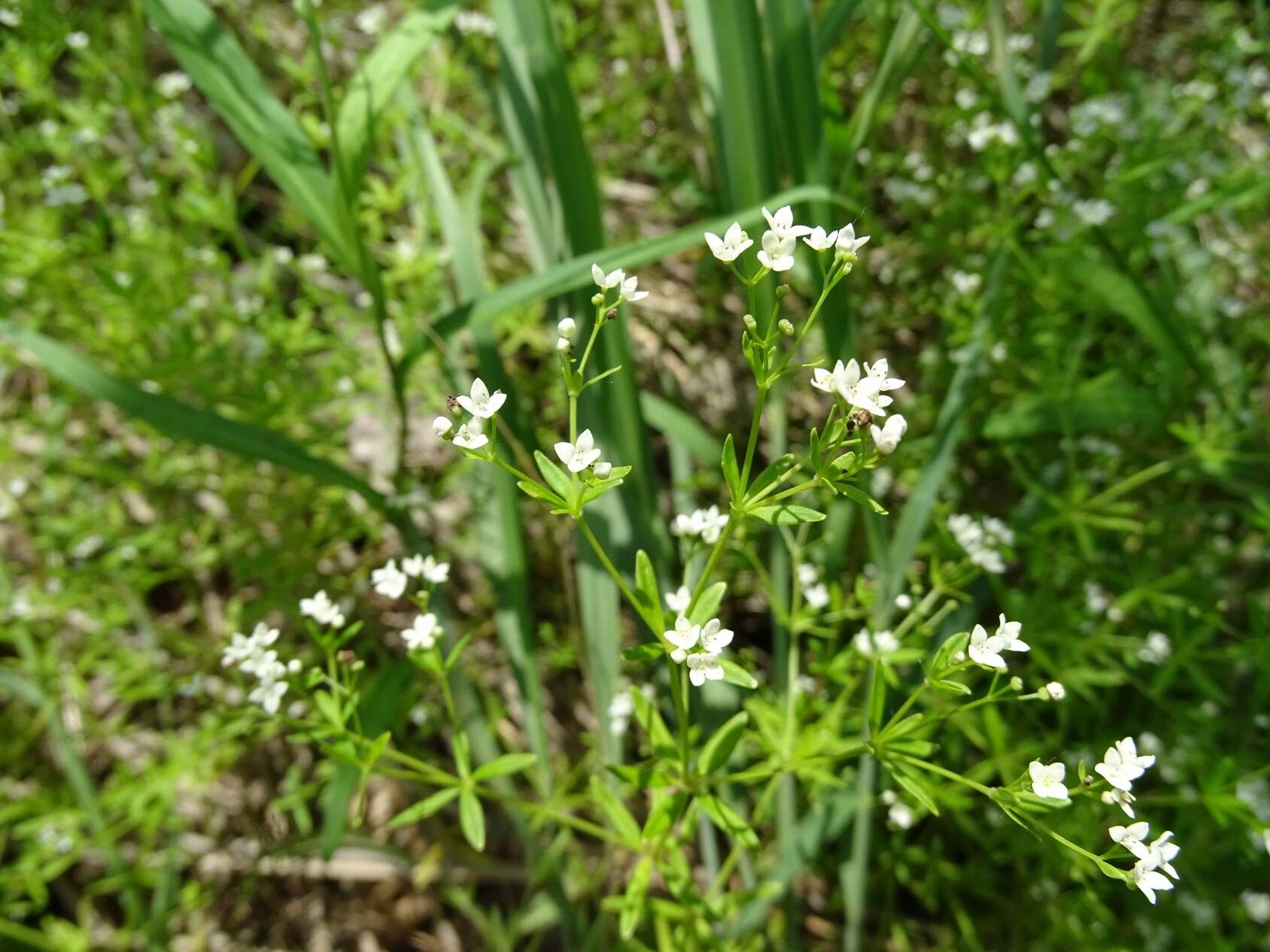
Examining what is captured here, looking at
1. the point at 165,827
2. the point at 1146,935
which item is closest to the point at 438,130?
the point at 165,827

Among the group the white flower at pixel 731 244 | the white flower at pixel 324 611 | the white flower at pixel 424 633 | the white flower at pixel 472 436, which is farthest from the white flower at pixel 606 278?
the white flower at pixel 324 611

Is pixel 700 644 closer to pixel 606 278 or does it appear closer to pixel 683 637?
pixel 683 637

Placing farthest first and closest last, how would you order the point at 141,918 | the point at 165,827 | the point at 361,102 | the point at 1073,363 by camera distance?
the point at 165,827, the point at 141,918, the point at 1073,363, the point at 361,102

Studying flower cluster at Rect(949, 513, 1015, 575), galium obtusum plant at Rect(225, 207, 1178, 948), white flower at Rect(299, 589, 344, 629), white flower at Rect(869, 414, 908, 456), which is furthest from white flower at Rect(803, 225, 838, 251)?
white flower at Rect(299, 589, 344, 629)

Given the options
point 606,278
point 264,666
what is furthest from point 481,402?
point 264,666

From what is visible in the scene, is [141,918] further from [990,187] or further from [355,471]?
[990,187]

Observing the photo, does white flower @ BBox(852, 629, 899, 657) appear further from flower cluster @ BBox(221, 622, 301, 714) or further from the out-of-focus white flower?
flower cluster @ BBox(221, 622, 301, 714)

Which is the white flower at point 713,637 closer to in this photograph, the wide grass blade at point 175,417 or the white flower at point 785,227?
the white flower at point 785,227
